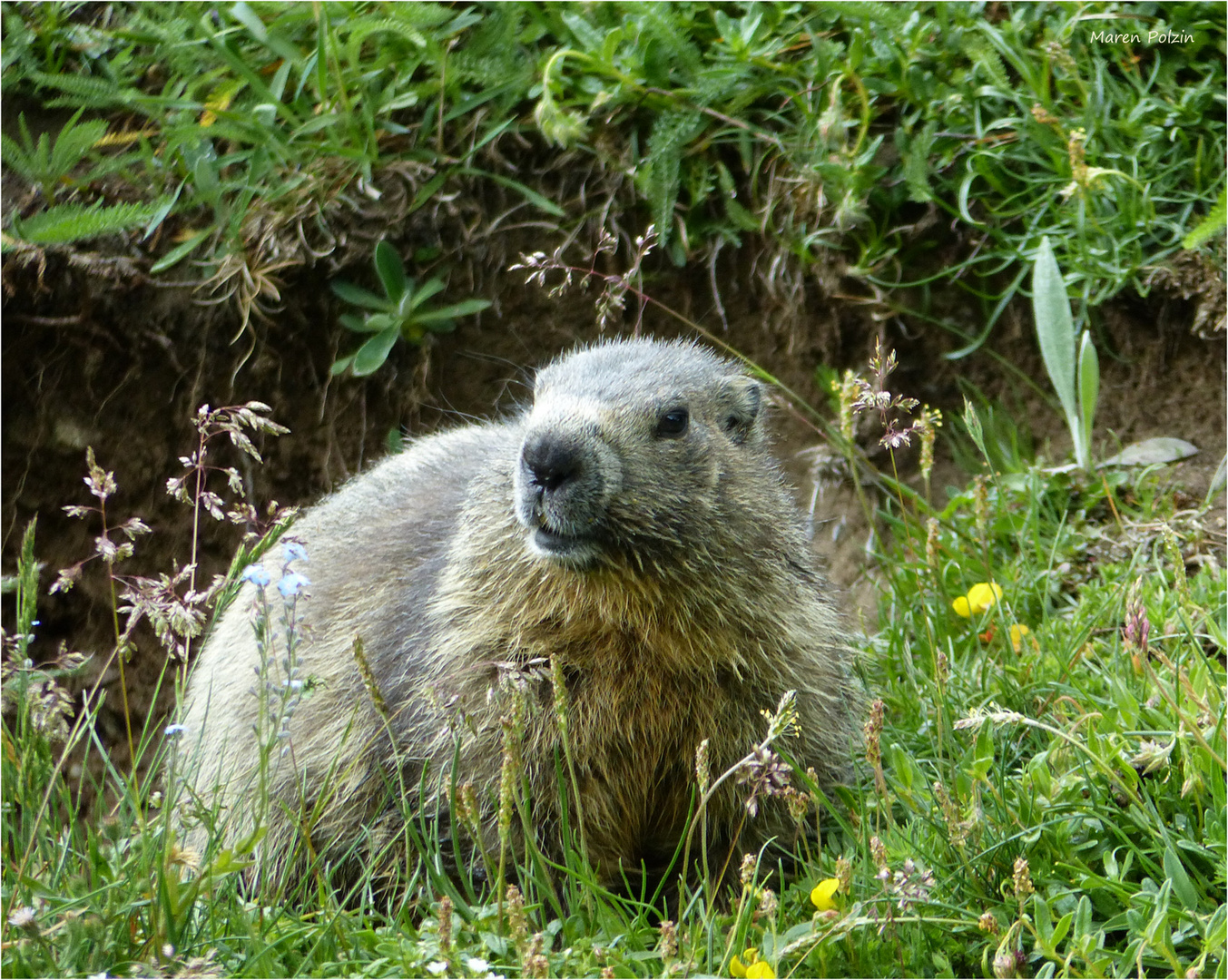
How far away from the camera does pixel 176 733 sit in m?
3.01

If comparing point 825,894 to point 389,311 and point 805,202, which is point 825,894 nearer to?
point 805,202

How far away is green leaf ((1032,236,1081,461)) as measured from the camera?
15.0ft

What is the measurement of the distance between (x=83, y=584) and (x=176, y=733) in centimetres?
325

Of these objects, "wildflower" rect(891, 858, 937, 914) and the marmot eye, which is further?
the marmot eye

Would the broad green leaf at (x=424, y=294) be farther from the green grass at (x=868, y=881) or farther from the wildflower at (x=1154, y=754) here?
the wildflower at (x=1154, y=754)

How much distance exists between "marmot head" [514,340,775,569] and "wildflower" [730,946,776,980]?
1060 millimetres

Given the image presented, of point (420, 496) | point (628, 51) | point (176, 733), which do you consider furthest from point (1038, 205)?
point (176, 733)

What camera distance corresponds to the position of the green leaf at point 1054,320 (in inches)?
180

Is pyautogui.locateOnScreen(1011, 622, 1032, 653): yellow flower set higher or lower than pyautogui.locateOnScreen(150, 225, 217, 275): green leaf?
lower

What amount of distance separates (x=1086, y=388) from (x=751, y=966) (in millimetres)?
2874

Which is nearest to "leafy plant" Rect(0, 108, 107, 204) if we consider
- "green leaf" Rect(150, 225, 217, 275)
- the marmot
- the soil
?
the soil

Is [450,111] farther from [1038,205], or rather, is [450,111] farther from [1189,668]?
[1189,668]

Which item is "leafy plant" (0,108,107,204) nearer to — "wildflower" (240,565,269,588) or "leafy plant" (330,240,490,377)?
"leafy plant" (330,240,490,377)

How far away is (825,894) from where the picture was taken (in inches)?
111
